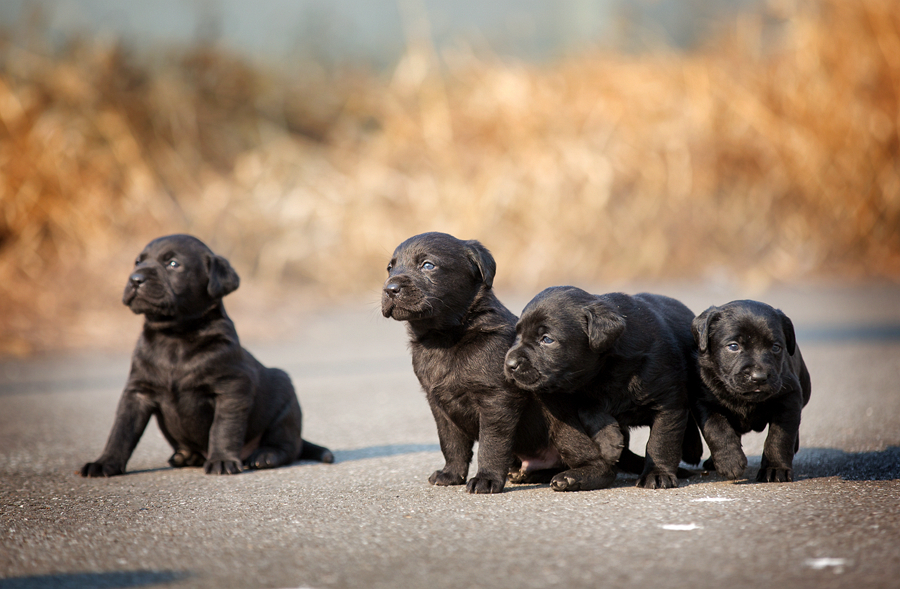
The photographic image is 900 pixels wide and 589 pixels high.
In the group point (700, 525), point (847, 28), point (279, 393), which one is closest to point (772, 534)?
point (700, 525)

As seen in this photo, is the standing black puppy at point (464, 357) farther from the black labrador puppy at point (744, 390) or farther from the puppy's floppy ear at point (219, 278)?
the puppy's floppy ear at point (219, 278)

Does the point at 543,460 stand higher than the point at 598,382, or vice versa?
the point at 598,382

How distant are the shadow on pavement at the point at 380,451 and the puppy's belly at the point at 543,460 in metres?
0.92

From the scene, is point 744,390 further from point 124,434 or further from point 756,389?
point 124,434

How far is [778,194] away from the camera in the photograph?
12156 millimetres

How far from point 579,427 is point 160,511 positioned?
64.2 inches

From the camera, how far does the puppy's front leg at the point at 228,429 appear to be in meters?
4.14

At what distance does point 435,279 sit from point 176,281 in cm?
140

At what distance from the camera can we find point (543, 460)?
151 inches

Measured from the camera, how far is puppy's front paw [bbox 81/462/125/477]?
161 inches

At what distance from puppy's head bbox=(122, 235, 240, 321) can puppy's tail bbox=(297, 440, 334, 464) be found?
2.80 feet

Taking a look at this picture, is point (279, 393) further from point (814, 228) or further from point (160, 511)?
point (814, 228)

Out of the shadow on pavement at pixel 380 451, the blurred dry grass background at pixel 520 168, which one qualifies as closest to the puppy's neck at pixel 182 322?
the shadow on pavement at pixel 380 451

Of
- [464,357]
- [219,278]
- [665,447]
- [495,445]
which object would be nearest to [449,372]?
[464,357]
